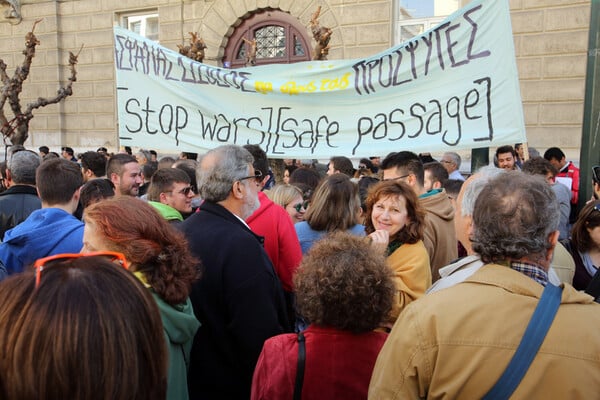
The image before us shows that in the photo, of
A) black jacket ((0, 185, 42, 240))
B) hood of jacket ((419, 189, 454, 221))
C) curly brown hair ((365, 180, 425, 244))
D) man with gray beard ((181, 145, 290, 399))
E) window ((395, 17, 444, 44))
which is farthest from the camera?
window ((395, 17, 444, 44))

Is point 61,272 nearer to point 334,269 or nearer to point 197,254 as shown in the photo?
point 334,269

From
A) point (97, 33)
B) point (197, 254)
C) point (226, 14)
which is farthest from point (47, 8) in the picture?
point (197, 254)

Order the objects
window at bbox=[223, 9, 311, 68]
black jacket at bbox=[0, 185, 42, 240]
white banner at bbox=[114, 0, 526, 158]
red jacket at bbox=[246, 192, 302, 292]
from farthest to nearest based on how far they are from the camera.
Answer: window at bbox=[223, 9, 311, 68] < white banner at bbox=[114, 0, 526, 158] < black jacket at bbox=[0, 185, 42, 240] < red jacket at bbox=[246, 192, 302, 292]

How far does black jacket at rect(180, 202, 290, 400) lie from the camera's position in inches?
81.5

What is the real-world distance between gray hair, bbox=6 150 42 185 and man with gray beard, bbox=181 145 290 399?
2164 mm

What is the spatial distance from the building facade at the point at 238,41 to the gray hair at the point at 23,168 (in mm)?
8408

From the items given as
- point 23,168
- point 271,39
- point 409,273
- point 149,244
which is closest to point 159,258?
point 149,244

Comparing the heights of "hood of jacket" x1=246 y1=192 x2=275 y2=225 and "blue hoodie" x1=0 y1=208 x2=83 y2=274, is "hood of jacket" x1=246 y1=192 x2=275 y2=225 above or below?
above

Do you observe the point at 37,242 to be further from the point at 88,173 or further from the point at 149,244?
the point at 88,173

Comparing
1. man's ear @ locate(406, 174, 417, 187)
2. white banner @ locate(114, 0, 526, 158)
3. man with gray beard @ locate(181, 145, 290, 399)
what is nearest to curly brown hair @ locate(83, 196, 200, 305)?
man with gray beard @ locate(181, 145, 290, 399)

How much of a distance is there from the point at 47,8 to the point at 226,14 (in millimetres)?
5821

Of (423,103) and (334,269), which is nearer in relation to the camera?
(334,269)

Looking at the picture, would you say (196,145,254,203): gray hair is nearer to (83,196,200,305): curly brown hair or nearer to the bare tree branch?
(83,196,200,305): curly brown hair

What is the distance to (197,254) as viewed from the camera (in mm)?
2143
